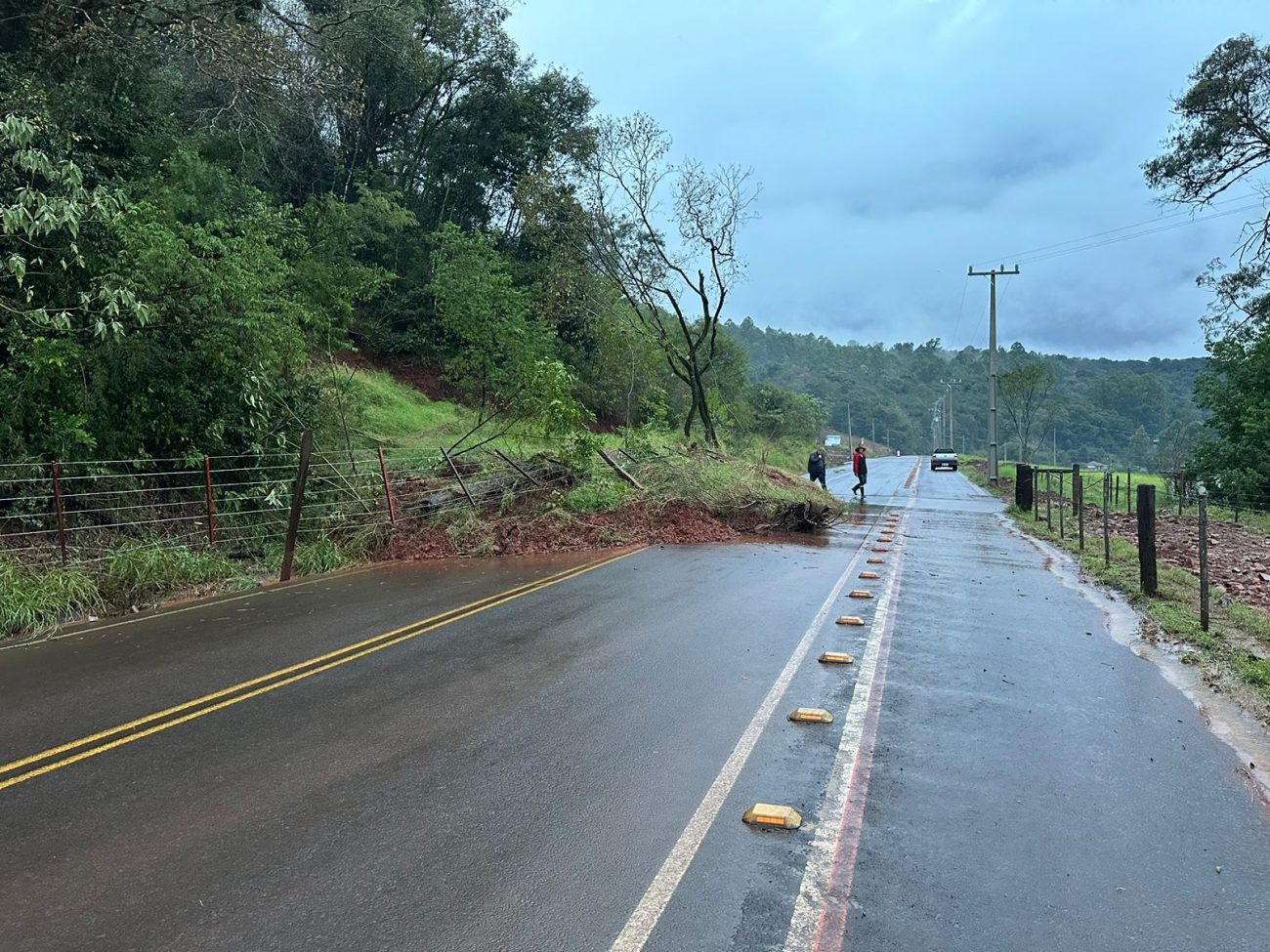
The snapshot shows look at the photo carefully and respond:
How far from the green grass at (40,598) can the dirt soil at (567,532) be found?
15.9 ft

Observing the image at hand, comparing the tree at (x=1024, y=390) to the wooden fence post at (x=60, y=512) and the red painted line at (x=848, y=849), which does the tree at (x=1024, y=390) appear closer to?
the red painted line at (x=848, y=849)

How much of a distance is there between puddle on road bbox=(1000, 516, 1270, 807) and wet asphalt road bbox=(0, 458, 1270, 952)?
0.44ft

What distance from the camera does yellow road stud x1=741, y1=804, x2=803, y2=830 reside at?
407 cm

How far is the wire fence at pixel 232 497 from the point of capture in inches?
421

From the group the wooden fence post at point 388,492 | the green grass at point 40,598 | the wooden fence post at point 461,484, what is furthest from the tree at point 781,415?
the green grass at point 40,598

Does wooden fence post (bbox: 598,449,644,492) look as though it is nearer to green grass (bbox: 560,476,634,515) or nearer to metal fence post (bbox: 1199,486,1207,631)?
green grass (bbox: 560,476,634,515)

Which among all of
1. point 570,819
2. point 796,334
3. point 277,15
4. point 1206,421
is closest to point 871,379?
point 796,334

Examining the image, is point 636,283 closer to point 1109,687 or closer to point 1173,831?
point 1109,687

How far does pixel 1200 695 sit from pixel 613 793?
4.93 m

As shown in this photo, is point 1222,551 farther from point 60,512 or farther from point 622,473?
point 60,512

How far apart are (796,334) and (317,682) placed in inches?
6975

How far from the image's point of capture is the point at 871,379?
501 ft

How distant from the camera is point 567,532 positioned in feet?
50.8

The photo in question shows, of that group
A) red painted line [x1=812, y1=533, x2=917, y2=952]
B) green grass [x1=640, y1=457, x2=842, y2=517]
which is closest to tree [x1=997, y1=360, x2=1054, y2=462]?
green grass [x1=640, y1=457, x2=842, y2=517]
